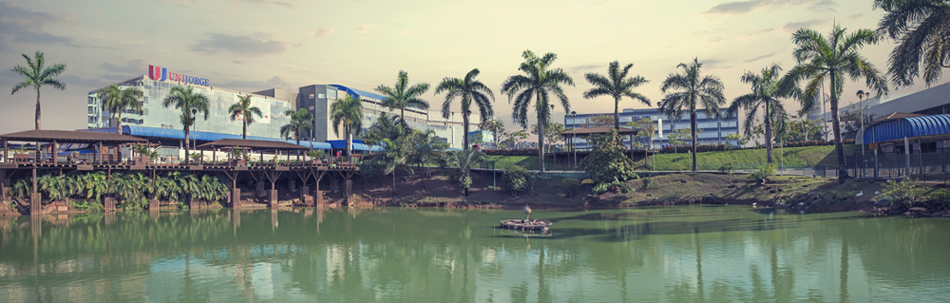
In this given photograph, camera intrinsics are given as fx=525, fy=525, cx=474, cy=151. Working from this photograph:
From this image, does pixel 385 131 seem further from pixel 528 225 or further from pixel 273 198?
pixel 528 225

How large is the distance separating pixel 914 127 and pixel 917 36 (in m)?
20.5

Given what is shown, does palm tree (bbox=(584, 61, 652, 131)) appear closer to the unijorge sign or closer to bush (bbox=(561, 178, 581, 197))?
bush (bbox=(561, 178, 581, 197))

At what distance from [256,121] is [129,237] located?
6410cm

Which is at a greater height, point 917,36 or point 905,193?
point 917,36

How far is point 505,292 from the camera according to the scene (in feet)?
54.7

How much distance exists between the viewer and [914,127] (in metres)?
41.8

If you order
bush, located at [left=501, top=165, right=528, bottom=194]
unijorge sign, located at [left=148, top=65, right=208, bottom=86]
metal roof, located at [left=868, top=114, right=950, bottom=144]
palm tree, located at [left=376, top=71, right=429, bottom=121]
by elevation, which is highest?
unijorge sign, located at [left=148, top=65, right=208, bottom=86]

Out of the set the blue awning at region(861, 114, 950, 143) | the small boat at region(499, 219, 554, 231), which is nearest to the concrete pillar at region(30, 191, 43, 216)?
the small boat at region(499, 219, 554, 231)

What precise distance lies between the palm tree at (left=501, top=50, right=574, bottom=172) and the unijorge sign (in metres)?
57.1

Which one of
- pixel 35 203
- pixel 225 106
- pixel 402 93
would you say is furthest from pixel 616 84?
pixel 225 106

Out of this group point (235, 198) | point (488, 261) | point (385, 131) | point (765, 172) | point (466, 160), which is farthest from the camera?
point (385, 131)

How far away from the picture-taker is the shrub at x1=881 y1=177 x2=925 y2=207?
29.9 meters

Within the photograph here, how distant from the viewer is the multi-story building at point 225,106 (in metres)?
77.1

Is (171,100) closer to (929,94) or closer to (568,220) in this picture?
(568,220)
